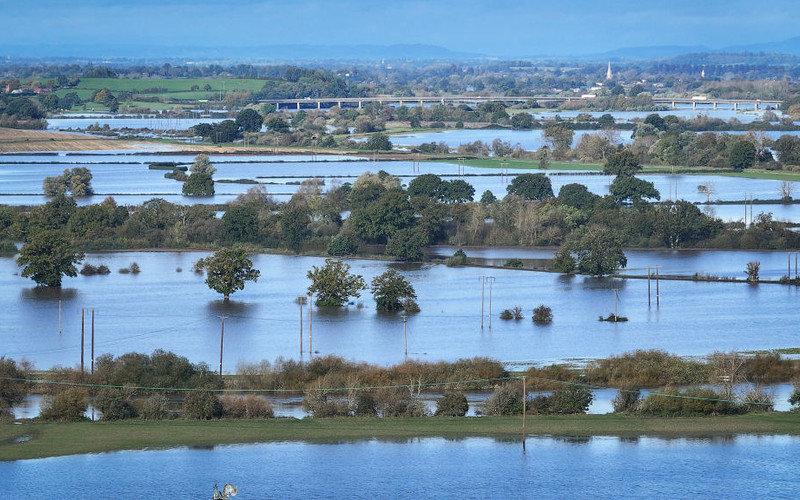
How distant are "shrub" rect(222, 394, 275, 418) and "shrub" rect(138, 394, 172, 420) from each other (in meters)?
0.77

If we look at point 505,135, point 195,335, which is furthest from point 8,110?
point 195,335

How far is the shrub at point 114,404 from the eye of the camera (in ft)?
56.7

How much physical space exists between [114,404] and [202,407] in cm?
114

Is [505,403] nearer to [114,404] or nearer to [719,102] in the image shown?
[114,404]

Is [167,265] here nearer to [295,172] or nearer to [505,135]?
[295,172]

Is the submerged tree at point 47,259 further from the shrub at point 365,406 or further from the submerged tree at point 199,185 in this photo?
the submerged tree at point 199,185

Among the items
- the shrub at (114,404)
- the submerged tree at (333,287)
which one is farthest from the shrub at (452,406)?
the submerged tree at (333,287)

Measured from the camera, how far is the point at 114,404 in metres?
17.2

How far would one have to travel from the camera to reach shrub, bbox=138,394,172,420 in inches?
684

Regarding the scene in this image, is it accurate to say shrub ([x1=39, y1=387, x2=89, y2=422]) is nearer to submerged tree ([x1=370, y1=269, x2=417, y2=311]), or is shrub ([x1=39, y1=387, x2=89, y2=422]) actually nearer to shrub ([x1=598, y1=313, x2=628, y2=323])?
submerged tree ([x1=370, y1=269, x2=417, y2=311])

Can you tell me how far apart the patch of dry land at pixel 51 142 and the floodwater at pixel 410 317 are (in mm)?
33399

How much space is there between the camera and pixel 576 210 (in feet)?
117

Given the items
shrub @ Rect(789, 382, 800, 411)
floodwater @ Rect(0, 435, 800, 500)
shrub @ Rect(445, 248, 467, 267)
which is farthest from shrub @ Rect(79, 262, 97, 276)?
shrub @ Rect(789, 382, 800, 411)

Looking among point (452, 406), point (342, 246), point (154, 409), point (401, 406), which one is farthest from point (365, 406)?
point (342, 246)
